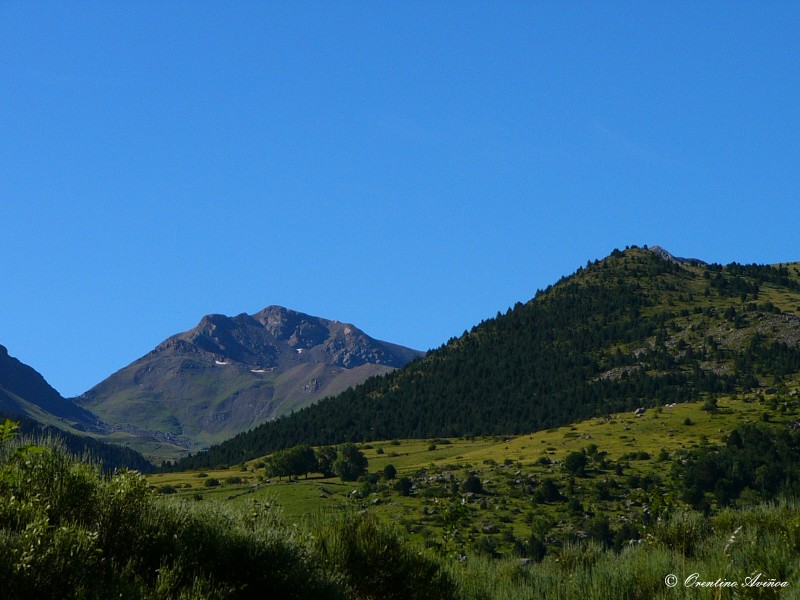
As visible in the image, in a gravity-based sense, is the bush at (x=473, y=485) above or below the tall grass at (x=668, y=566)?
below

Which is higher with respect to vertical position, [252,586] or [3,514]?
[3,514]

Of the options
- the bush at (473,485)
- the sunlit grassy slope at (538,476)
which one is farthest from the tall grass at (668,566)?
the bush at (473,485)

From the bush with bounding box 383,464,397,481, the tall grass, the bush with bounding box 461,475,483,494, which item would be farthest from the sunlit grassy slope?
the tall grass

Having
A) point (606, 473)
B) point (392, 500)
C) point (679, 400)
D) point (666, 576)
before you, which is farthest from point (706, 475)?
point (666, 576)

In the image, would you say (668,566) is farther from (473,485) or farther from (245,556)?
(473,485)

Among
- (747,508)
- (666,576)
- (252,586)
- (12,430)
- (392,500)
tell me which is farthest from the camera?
(392,500)

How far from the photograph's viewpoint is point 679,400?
198500 mm

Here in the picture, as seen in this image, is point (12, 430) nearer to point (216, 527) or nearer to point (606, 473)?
point (216, 527)

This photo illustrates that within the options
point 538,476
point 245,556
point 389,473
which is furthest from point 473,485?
point 245,556

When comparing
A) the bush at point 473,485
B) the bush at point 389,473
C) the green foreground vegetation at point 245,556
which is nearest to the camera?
the green foreground vegetation at point 245,556

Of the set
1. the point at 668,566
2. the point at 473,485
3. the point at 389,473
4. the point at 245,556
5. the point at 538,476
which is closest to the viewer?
the point at 245,556

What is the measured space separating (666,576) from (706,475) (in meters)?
121

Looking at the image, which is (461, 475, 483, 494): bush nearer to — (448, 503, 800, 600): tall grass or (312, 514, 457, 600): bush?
(448, 503, 800, 600): tall grass

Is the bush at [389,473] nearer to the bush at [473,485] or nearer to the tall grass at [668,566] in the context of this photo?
the bush at [473,485]
